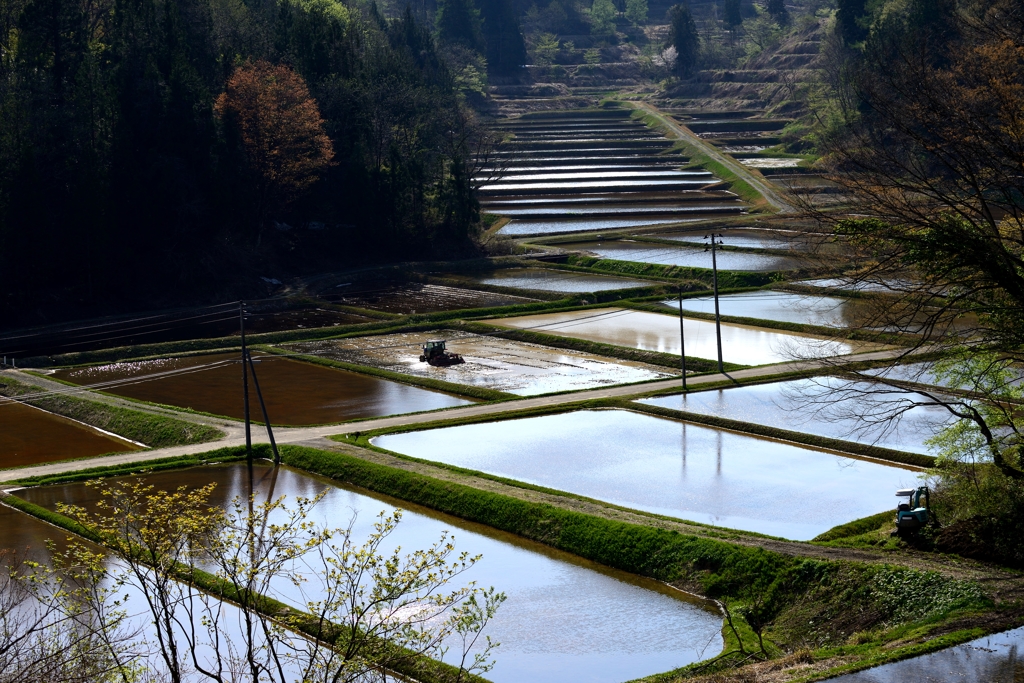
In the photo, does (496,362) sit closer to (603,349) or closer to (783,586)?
(603,349)

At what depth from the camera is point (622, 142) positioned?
98.7 meters

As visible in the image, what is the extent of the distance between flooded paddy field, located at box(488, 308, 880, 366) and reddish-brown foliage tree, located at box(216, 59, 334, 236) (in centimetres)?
1925

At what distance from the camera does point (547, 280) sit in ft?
185

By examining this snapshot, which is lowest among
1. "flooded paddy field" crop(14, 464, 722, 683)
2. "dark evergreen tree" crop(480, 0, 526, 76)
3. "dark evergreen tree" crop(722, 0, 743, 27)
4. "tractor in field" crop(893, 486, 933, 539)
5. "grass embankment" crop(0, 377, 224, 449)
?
"flooded paddy field" crop(14, 464, 722, 683)

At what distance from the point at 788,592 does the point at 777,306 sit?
94.6ft

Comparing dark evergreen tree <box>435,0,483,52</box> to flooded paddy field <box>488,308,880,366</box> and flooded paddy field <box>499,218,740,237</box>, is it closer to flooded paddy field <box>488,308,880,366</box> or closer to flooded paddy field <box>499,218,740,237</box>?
flooded paddy field <box>499,218,740,237</box>

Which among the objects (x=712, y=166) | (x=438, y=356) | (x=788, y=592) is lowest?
(x=788, y=592)

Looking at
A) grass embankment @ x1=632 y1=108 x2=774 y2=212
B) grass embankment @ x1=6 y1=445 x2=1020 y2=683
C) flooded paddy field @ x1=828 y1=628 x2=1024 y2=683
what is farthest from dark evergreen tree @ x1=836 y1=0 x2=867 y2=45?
flooded paddy field @ x1=828 y1=628 x2=1024 y2=683

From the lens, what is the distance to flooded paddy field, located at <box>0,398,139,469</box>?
3098cm

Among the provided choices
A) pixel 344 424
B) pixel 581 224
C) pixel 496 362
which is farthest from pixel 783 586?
pixel 581 224

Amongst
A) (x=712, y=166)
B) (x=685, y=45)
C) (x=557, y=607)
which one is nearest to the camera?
(x=557, y=607)

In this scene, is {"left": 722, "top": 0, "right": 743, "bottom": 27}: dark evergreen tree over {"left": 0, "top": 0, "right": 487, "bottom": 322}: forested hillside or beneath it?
over

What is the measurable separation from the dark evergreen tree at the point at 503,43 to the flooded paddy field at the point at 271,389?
104 metres

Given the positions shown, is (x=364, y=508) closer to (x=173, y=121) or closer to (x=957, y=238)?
(x=957, y=238)
